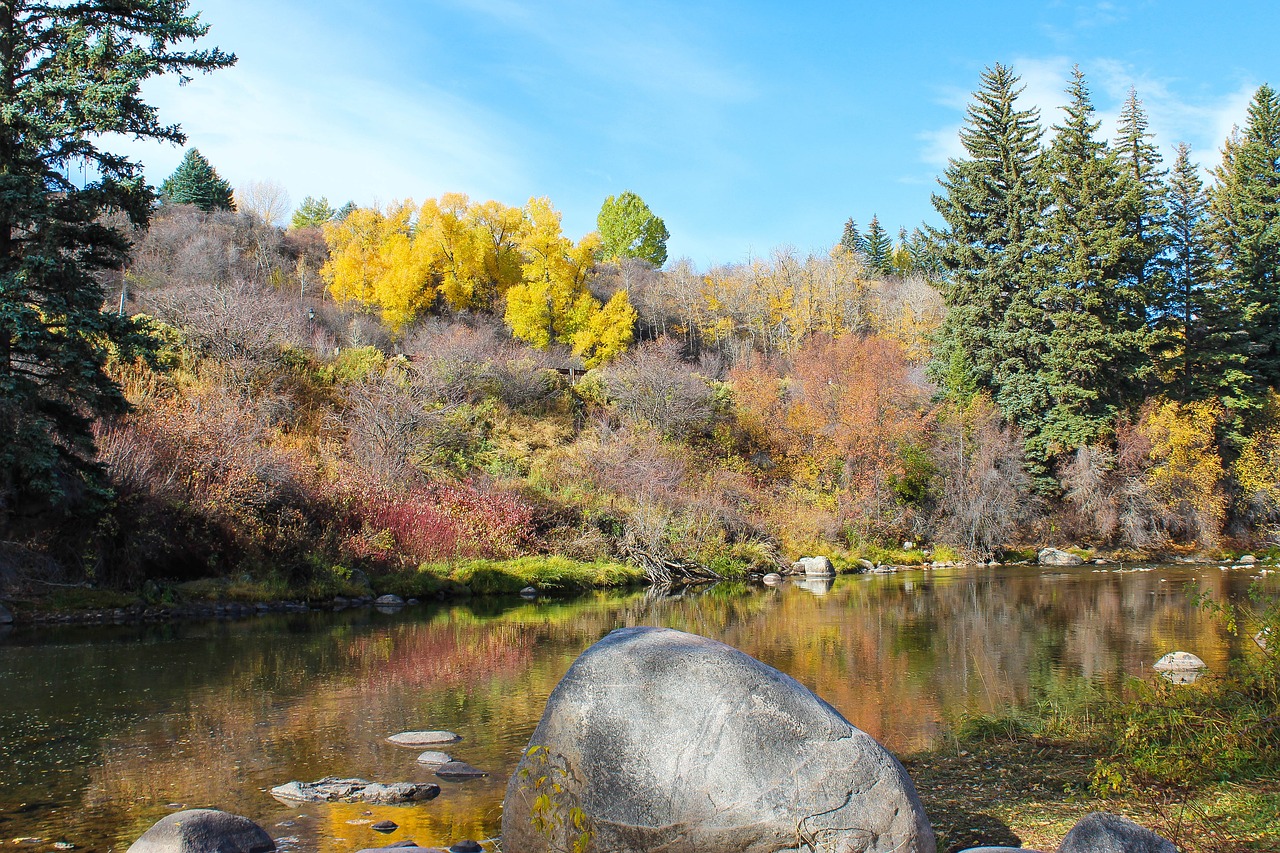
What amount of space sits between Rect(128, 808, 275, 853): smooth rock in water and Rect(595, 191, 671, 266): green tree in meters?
77.3

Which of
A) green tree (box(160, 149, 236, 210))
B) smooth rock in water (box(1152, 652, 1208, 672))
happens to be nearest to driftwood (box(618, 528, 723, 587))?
smooth rock in water (box(1152, 652, 1208, 672))

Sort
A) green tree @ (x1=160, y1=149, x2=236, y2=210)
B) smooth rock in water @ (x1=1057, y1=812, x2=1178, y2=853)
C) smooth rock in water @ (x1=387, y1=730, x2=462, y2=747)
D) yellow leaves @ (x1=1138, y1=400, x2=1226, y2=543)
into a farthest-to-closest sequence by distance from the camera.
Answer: green tree @ (x1=160, y1=149, x2=236, y2=210) < yellow leaves @ (x1=1138, y1=400, x2=1226, y2=543) < smooth rock in water @ (x1=387, y1=730, x2=462, y2=747) < smooth rock in water @ (x1=1057, y1=812, x2=1178, y2=853)

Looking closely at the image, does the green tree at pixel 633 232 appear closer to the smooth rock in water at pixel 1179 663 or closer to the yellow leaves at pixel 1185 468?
the yellow leaves at pixel 1185 468

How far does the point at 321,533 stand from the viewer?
2194cm

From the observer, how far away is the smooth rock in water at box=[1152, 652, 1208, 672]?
37.6 ft

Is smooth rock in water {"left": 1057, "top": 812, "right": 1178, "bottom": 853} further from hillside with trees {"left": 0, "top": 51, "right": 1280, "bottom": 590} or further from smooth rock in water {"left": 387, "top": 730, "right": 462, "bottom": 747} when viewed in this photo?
hillside with trees {"left": 0, "top": 51, "right": 1280, "bottom": 590}

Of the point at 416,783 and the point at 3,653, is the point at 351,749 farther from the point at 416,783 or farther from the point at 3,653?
the point at 3,653

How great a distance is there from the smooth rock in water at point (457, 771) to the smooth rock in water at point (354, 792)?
14.5 inches

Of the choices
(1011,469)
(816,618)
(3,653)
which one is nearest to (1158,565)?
(1011,469)

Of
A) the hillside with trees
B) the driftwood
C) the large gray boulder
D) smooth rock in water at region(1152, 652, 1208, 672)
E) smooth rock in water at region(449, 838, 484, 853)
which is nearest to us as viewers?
the large gray boulder

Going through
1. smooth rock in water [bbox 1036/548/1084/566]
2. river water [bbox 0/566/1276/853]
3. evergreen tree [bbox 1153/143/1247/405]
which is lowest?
smooth rock in water [bbox 1036/548/1084/566]

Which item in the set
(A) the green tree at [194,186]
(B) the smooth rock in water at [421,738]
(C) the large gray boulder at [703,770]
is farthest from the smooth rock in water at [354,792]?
(A) the green tree at [194,186]

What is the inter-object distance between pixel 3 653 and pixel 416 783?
32.5 ft

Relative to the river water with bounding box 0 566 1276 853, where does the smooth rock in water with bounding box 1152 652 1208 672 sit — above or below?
above
